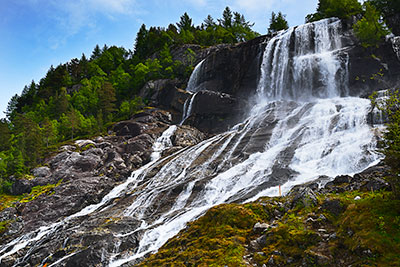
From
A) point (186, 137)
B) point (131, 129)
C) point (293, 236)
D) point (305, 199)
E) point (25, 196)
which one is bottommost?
point (25, 196)

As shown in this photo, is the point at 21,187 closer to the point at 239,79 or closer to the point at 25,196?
the point at 25,196

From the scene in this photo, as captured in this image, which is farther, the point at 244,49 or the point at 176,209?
the point at 244,49

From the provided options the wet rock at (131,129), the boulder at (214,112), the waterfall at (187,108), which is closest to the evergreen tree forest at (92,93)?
the wet rock at (131,129)

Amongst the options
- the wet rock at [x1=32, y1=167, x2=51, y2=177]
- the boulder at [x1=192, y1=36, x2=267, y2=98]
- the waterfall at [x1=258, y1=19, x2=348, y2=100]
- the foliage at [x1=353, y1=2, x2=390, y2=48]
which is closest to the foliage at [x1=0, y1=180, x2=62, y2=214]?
the wet rock at [x1=32, y1=167, x2=51, y2=177]

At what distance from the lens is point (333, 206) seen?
9.40 meters

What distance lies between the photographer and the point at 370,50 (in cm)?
3919

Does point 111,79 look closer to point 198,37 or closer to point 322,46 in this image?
point 198,37

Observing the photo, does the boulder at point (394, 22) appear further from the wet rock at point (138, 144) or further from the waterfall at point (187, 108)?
the wet rock at point (138, 144)

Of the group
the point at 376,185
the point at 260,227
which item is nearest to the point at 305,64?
the point at 376,185

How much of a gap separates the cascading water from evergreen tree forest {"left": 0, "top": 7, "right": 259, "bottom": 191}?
20.9 meters

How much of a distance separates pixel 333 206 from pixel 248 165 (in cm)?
1444

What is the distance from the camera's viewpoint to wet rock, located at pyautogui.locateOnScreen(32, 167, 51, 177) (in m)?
35.8

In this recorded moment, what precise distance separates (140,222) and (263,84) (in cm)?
3448

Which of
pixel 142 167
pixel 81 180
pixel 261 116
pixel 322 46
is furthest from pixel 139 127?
pixel 322 46
